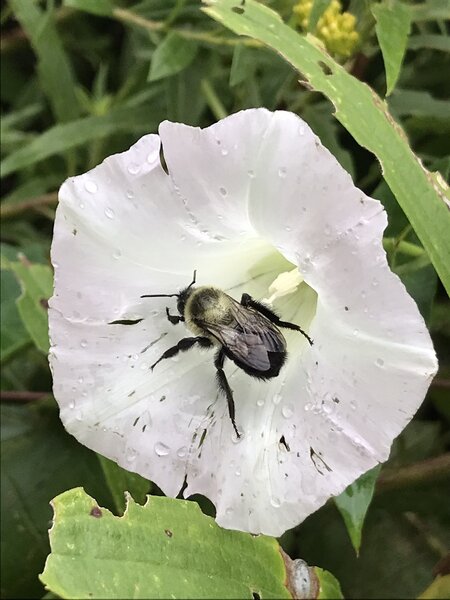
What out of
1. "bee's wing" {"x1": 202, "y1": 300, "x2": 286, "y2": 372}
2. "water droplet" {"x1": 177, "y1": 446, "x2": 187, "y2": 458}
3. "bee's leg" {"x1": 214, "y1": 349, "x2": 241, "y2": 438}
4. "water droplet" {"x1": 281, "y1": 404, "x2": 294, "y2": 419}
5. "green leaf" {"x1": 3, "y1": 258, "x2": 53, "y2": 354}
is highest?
"bee's wing" {"x1": 202, "y1": 300, "x2": 286, "y2": 372}

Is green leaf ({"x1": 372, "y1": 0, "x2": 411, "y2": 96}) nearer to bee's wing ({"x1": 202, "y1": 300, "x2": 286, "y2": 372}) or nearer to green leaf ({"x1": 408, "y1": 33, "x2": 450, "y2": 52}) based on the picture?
green leaf ({"x1": 408, "y1": 33, "x2": 450, "y2": 52})

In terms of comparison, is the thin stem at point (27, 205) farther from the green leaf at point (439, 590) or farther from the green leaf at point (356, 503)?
the green leaf at point (439, 590)

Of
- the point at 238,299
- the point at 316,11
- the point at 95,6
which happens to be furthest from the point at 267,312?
the point at 95,6

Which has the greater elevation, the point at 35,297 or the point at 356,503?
the point at 356,503

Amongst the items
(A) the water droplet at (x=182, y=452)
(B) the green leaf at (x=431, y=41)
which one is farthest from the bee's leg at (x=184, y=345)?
(B) the green leaf at (x=431, y=41)

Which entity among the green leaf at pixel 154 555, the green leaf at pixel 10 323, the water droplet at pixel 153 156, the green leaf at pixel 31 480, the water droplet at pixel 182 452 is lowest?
the green leaf at pixel 31 480

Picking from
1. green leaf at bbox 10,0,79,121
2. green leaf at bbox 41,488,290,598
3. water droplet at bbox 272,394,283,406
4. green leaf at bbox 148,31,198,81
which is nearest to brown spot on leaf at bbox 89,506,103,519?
green leaf at bbox 41,488,290,598

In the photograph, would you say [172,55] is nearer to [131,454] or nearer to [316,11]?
[316,11]
